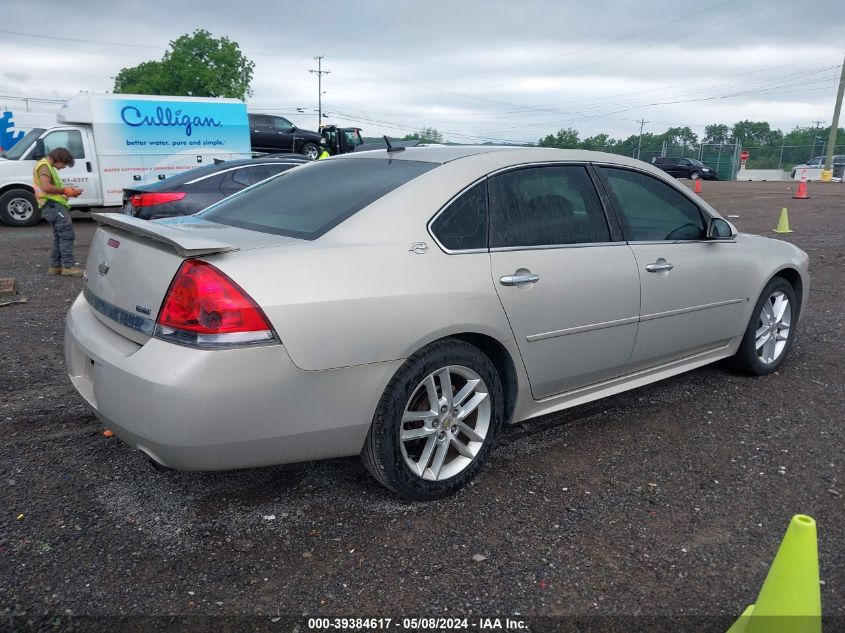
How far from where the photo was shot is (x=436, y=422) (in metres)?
2.98

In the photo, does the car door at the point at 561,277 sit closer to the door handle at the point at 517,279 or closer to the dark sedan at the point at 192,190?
the door handle at the point at 517,279

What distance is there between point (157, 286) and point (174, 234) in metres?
0.22

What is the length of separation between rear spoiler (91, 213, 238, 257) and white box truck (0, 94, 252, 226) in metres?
13.0

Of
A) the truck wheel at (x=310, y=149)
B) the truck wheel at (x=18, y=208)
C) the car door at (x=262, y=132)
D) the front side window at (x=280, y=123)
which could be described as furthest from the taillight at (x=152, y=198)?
the truck wheel at (x=310, y=149)

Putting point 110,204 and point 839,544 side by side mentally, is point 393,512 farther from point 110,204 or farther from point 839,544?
point 110,204

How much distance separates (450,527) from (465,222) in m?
1.34

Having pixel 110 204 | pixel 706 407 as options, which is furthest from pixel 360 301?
pixel 110 204

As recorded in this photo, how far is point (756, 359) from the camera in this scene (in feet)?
15.3

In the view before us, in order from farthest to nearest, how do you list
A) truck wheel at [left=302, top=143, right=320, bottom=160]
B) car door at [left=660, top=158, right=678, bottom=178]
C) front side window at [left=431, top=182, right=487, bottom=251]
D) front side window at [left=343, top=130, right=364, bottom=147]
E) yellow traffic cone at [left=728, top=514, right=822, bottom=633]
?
car door at [left=660, top=158, right=678, bottom=178]
front side window at [left=343, top=130, right=364, bottom=147]
truck wheel at [left=302, top=143, right=320, bottom=160]
front side window at [left=431, top=182, right=487, bottom=251]
yellow traffic cone at [left=728, top=514, right=822, bottom=633]

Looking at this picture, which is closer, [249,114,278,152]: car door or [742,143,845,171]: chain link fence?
[249,114,278,152]: car door

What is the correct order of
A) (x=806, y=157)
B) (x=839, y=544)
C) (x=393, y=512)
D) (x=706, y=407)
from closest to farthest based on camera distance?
1. (x=839, y=544)
2. (x=393, y=512)
3. (x=706, y=407)
4. (x=806, y=157)

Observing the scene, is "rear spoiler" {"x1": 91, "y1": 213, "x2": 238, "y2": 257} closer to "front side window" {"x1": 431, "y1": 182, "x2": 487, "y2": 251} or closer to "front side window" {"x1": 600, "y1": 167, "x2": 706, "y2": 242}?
"front side window" {"x1": 431, "y1": 182, "x2": 487, "y2": 251}

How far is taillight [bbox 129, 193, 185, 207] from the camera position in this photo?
893 cm

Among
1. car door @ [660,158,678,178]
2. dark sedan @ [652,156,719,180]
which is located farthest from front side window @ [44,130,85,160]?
car door @ [660,158,678,178]
